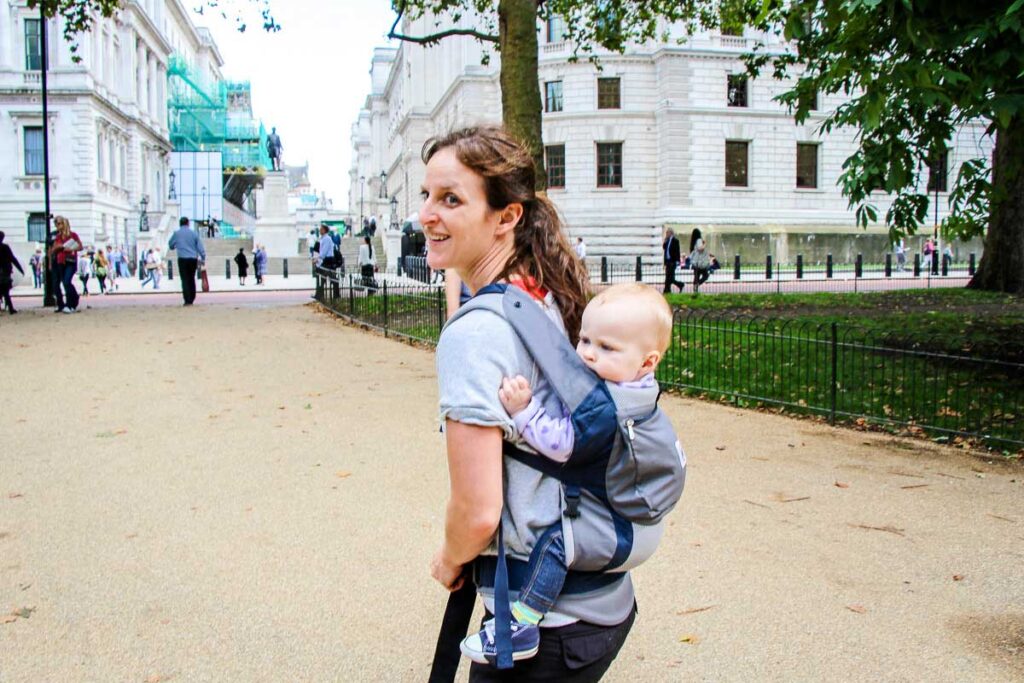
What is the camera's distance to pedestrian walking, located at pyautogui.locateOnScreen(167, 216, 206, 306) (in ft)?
69.5

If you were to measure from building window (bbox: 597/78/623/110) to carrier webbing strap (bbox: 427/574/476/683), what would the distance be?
47.4 m

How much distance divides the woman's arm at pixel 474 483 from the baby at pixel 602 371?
0.25ft

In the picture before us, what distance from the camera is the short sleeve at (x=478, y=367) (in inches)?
72.5

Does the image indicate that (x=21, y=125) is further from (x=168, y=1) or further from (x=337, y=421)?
(x=337, y=421)

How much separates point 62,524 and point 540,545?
4.29 metres

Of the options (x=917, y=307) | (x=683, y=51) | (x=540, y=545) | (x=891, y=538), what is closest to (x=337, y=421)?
(x=891, y=538)

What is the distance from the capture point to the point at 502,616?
1.97 m

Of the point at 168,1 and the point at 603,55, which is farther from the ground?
the point at 168,1

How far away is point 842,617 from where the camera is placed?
406 cm

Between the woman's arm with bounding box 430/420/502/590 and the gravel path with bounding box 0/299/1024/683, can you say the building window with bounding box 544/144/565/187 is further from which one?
the woman's arm with bounding box 430/420/502/590

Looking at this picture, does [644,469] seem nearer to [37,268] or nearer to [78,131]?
[37,268]

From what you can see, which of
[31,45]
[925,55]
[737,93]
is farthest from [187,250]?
[31,45]

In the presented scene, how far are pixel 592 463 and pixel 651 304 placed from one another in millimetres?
346

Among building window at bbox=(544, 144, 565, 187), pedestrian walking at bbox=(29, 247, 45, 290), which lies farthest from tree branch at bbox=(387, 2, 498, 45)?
building window at bbox=(544, 144, 565, 187)
